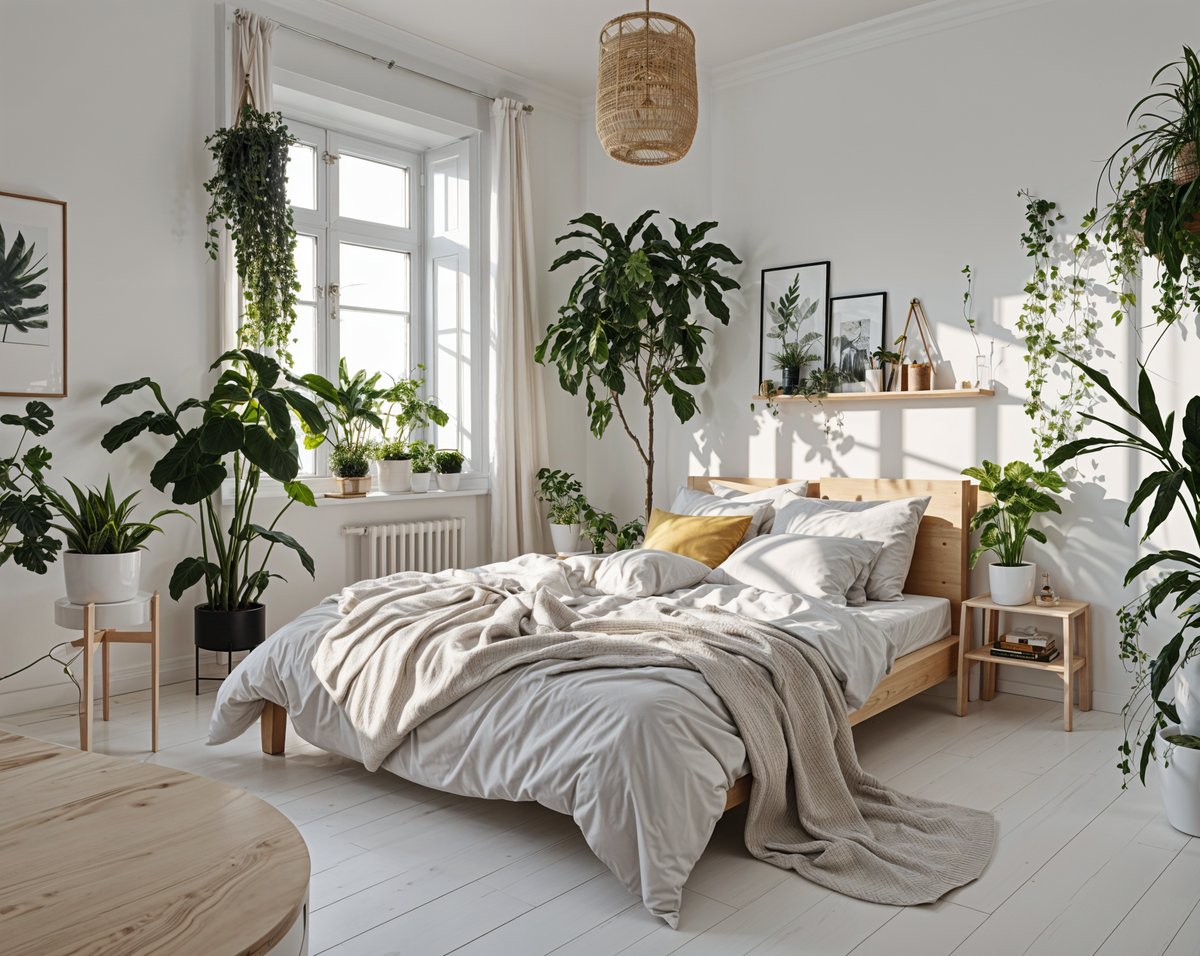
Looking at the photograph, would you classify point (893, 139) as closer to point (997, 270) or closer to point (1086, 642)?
point (997, 270)

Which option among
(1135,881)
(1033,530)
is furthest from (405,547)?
(1135,881)

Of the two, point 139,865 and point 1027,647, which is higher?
point 139,865

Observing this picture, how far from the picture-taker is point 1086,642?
4.05 m

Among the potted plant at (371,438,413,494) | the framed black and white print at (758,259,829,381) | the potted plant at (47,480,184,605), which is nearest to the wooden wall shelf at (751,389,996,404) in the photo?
the framed black and white print at (758,259,829,381)

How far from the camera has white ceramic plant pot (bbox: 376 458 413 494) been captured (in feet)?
16.8

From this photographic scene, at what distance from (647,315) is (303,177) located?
6.53 feet

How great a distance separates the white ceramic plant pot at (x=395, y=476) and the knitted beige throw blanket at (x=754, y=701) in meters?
1.98

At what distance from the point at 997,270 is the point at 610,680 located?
113 inches

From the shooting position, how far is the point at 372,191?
5.54 meters

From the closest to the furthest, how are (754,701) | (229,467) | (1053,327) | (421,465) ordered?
1. (754,701)
2. (1053,327)
3. (229,467)
4. (421,465)

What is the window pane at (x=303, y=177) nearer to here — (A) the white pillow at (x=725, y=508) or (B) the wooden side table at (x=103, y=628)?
(B) the wooden side table at (x=103, y=628)

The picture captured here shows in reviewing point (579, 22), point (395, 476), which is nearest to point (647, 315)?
point (579, 22)

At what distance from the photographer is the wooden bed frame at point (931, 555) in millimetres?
3789

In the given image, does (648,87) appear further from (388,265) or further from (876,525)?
(388,265)
